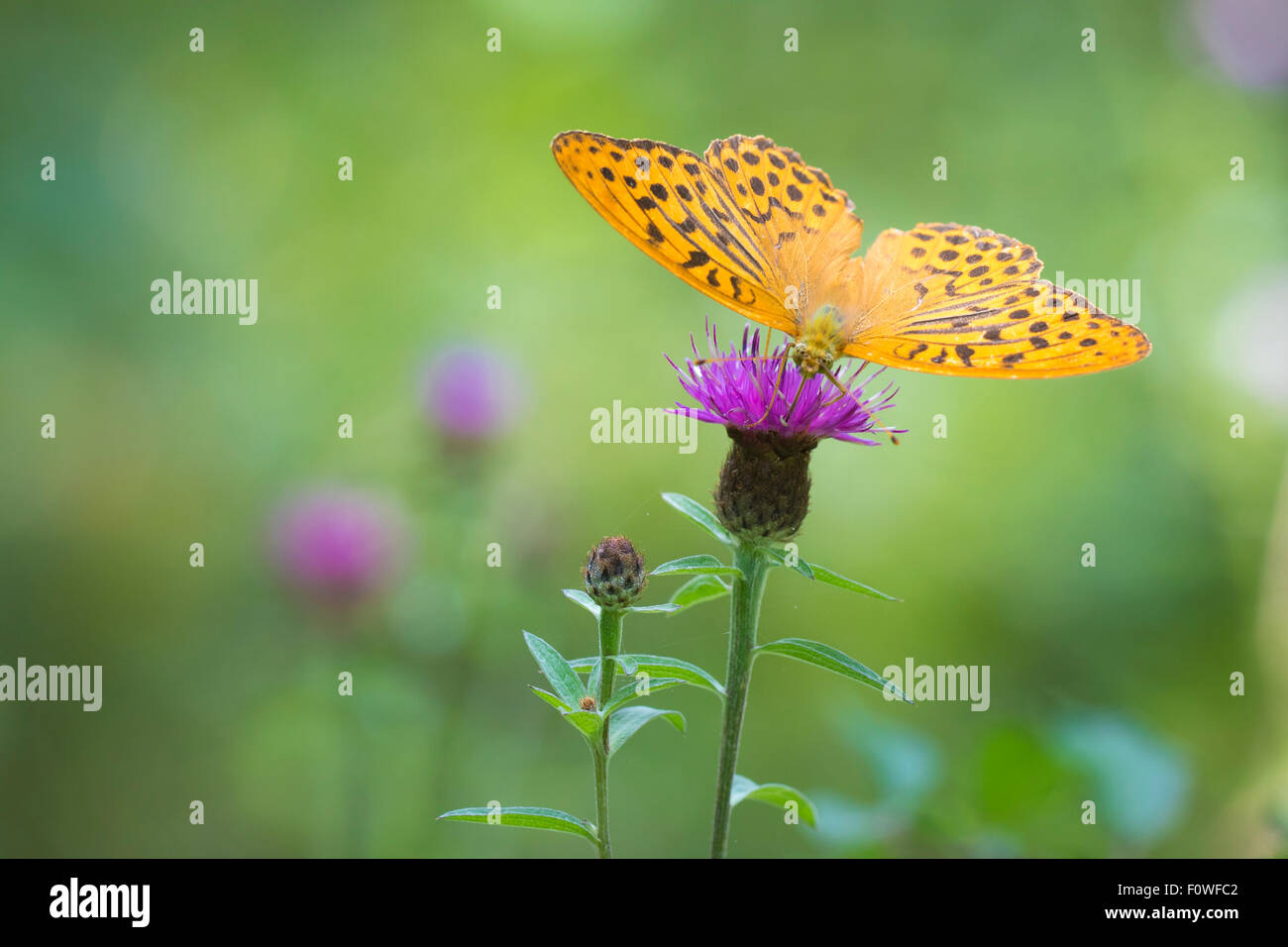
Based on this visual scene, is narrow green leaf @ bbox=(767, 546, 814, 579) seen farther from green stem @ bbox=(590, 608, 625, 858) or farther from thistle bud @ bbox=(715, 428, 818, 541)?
green stem @ bbox=(590, 608, 625, 858)

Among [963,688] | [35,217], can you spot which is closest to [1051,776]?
[963,688]

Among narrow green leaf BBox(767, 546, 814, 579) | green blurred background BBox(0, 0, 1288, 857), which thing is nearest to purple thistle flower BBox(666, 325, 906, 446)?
narrow green leaf BBox(767, 546, 814, 579)

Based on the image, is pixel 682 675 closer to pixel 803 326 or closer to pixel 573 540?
pixel 803 326

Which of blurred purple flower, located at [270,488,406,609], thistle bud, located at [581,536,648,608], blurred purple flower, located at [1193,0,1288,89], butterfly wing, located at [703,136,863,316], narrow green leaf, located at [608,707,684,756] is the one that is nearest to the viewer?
narrow green leaf, located at [608,707,684,756]

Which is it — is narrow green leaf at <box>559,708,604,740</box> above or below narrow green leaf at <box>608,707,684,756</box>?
above

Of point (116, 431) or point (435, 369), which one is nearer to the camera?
point (435, 369)

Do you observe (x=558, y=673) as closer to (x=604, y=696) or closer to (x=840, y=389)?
(x=604, y=696)
